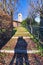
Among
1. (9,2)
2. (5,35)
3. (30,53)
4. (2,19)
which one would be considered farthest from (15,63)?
(9,2)

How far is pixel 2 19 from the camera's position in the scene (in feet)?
35.1

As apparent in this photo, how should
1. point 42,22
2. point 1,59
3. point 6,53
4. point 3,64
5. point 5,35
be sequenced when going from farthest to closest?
1. point 42,22
2. point 5,35
3. point 6,53
4. point 1,59
5. point 3,64

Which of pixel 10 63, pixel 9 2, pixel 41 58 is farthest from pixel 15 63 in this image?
pixel 9 2

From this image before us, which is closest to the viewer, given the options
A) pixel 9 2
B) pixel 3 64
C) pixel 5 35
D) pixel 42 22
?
pixel 3 64

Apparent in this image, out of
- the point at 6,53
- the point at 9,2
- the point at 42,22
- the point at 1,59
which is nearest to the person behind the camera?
the point at 1,59

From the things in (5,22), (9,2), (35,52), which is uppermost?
(9,2)

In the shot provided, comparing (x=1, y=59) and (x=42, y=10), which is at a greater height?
(x=42, y=10)

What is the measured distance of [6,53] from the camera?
9469 millimetres

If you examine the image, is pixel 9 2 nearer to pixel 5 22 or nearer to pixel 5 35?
pixel 5 35

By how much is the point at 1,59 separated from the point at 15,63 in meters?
0.97

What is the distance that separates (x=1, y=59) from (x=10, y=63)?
854 millimetres

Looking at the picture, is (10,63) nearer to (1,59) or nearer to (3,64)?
(3,64)

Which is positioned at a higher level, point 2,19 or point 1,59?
point 2,19

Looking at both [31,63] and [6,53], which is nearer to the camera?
[31,63]
